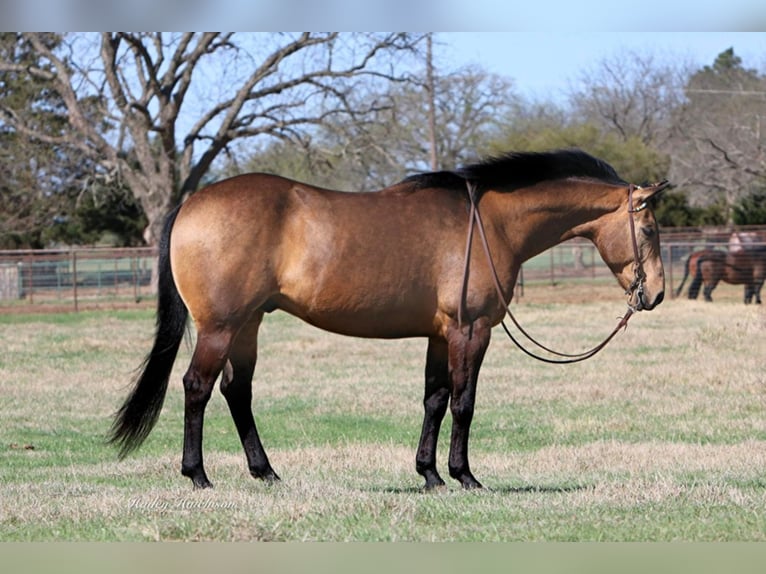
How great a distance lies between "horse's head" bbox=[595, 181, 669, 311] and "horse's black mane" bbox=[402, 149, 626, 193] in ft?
1.09

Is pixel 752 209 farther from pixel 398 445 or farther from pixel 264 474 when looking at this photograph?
pixel 264 474

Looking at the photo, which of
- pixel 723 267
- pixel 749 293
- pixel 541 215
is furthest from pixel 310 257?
pixel 723 267

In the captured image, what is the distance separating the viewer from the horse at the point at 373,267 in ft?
24.1

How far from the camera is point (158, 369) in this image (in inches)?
304

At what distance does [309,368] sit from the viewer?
1702cm

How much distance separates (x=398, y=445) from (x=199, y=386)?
339 centimetres

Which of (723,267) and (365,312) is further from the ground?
(365,312)

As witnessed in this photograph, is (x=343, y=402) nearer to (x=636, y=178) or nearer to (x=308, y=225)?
(x=308, y=225)

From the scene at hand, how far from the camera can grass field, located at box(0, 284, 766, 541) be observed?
5.99 meters

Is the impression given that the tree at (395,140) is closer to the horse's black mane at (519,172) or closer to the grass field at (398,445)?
the grass field at (398,445)

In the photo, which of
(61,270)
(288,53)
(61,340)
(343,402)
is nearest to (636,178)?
(288,53)

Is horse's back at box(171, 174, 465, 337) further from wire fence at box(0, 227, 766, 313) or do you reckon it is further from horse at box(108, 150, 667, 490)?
wire fence at box(0, 227, 766, 313)

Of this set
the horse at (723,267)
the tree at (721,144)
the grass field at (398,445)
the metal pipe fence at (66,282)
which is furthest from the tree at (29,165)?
the tree at (721,144)

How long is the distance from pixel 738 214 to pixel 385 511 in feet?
143
